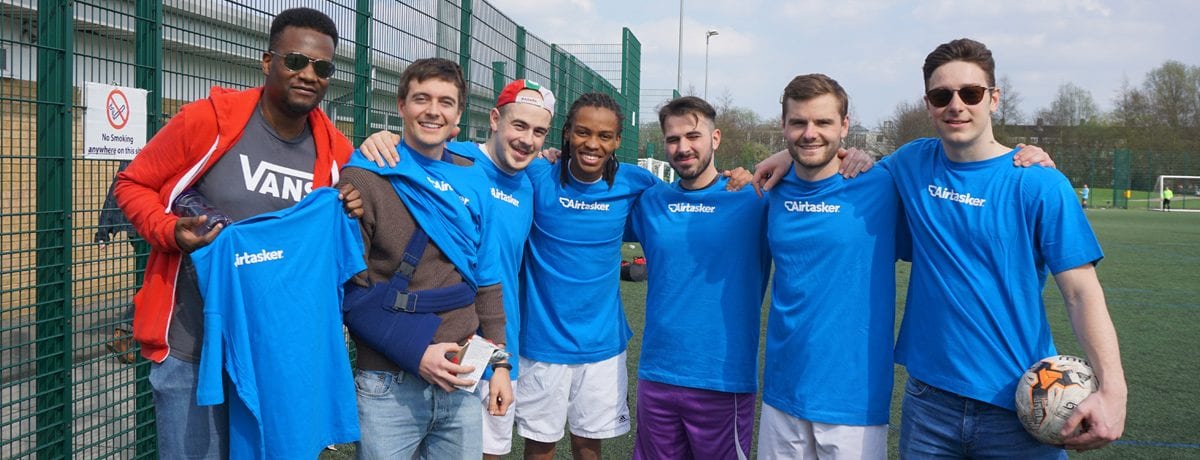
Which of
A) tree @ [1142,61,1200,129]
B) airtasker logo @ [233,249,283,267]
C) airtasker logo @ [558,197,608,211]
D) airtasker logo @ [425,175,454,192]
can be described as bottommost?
airtasker logo @ [233,249,283,267]

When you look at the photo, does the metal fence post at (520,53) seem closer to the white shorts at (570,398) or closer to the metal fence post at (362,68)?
the metal fence post at (362,68)

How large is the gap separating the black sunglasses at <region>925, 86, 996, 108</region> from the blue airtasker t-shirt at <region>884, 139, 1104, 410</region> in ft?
0.71

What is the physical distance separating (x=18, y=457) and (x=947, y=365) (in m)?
3.71

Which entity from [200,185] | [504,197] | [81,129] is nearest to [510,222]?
[504,197]

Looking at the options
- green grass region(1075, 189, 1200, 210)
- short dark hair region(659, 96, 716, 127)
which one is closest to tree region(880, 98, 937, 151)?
green grass region(1075, 189, 1200, 210)

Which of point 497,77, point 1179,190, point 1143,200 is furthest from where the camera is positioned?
Result: point 1143,200

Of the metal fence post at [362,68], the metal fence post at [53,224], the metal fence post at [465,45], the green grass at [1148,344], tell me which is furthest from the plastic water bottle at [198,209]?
the metal fence post at [465,45]

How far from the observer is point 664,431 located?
3811mm

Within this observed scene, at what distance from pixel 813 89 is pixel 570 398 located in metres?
1.79

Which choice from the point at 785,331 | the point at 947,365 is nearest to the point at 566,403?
the point at 785,331

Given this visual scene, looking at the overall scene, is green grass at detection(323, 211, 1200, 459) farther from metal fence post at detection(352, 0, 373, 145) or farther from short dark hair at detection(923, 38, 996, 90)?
short dark hair at detection(923, 38, 996, 90)

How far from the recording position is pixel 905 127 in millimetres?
51250

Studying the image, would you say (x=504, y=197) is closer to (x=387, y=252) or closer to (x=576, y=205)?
(x=576, y=205)

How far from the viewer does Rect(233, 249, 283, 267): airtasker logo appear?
7.92 ft
